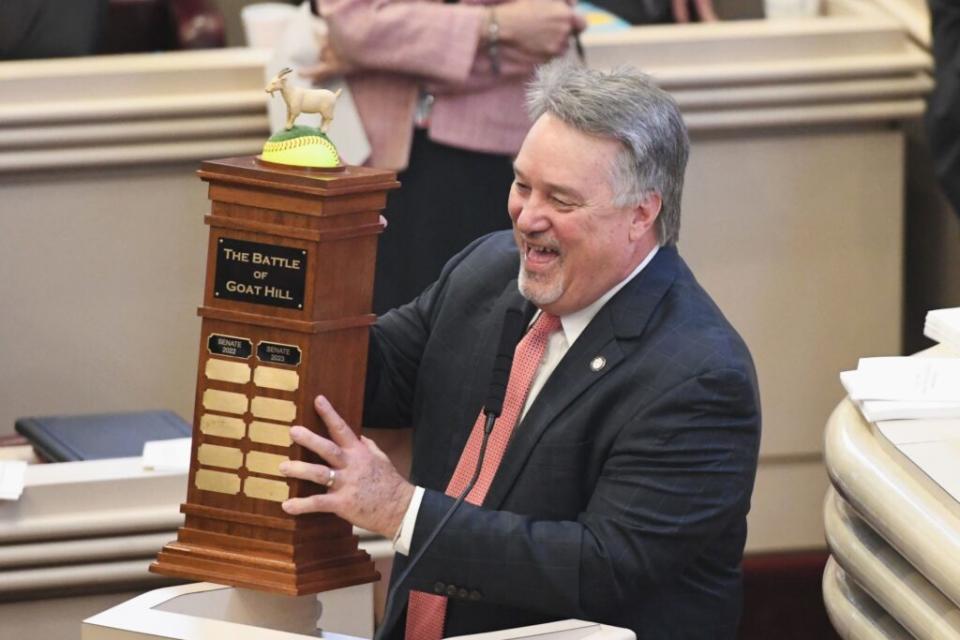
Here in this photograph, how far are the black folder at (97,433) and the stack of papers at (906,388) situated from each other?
1.29 meters

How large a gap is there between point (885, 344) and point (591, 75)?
206cm

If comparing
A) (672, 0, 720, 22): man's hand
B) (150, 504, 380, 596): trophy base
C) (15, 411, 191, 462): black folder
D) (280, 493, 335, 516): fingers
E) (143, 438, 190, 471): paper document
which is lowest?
(15, 411, 191, 462): black folder

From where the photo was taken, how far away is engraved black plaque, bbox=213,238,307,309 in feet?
7.24

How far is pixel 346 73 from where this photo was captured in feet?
11.5

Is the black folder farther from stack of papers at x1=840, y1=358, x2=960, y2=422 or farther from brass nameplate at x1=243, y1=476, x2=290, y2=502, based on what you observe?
stack of papers at x1=840, y1=358, x2=960, y2=422

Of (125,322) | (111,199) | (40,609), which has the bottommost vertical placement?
(40,609)

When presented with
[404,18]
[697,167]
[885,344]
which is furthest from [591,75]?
[885,344]

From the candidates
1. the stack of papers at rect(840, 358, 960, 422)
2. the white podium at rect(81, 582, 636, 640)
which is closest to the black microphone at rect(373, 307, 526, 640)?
the white podium at rect(81, 582, 636, 640)

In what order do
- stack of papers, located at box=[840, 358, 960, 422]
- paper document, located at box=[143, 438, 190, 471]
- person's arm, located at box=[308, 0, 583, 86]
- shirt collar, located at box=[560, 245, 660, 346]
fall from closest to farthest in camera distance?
stack of papers, located at box=[840, 358, 960, 422], shirt collar, located at box=[560, 245, 660, 346], paper document, located at box=[143, 438, 190, 471], person's arm, located at box=[308, 0, 583, 86]

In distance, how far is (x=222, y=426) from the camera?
2268 millimetres

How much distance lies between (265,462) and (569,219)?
0.47 m

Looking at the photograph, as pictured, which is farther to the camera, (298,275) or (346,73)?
(346,73)

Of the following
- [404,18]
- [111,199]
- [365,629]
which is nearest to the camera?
[365,629]

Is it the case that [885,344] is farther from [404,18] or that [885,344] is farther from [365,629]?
[365,629]
